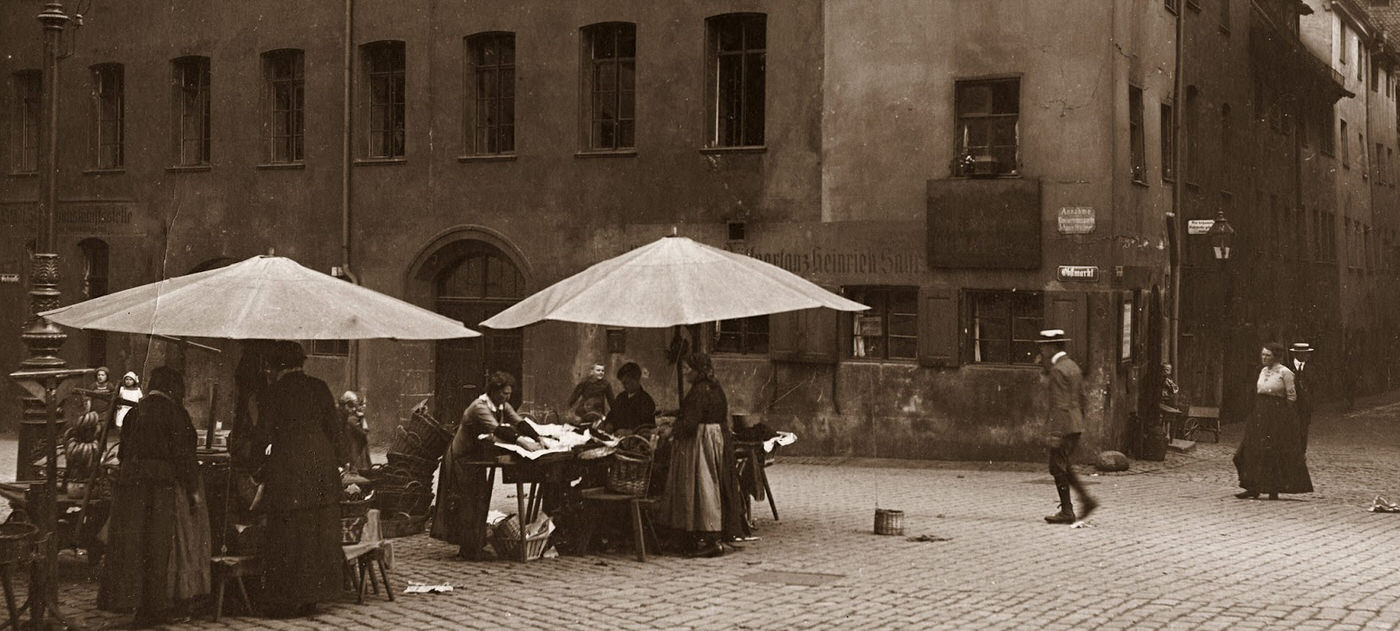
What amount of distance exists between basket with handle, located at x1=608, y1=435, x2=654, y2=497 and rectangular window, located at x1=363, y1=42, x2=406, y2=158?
14536 millimetres

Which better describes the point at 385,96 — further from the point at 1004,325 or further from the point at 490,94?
the point at 1004,325

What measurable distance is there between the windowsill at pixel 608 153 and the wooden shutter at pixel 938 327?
526cm

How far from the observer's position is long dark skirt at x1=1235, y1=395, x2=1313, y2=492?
17938 mm

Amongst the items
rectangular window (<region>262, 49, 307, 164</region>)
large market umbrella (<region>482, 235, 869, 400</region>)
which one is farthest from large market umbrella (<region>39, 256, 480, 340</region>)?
rectangular window (<region>262, 49, 307, 164</region>)

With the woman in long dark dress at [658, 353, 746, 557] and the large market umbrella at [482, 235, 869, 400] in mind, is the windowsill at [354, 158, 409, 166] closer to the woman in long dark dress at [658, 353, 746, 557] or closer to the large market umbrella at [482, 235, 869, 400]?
the large market umbrella at [482, 235, 869, 400]

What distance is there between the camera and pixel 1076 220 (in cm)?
2166

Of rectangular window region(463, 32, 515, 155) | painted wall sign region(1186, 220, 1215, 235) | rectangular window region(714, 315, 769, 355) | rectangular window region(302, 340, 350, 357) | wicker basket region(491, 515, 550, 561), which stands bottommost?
wicker basket region(491, 515, 550, 561)

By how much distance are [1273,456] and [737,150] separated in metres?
9.33

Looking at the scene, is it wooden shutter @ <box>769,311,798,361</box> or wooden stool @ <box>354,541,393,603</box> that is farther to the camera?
wooden shutter @ <box>769,311,798,361</box>

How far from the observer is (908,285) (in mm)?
22516

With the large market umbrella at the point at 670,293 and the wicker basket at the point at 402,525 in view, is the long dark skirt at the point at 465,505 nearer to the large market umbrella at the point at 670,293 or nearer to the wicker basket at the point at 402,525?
the wicker basket at the point at 402,525

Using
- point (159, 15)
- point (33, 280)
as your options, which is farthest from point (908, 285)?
point (159, 15)

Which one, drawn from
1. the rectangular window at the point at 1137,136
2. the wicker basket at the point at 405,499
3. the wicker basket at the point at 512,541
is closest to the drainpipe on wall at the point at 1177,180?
the rectangular window at the point at 1137,136

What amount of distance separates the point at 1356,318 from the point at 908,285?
29499 millimetres
